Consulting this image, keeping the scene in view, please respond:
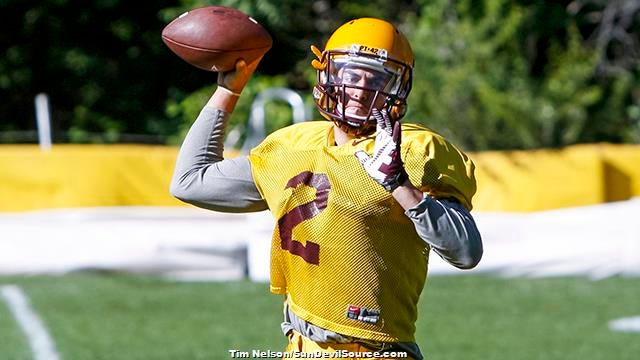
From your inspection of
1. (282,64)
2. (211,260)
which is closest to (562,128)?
(282,64)

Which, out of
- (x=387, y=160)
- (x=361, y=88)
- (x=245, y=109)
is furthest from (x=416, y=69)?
(x=387, y=160)

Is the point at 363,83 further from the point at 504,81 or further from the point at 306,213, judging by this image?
the point at 504,81

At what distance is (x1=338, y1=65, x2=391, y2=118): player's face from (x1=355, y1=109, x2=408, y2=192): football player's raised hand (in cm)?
20

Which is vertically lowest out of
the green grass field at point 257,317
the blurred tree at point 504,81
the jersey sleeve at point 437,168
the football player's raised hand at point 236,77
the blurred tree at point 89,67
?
the blurred tree at point 89,67

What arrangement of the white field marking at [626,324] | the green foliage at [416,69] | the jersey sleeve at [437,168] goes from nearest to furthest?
1. the jersey sleeve at [437,168]
2. the white field marking at [626,324]
3. the green foliage at [416,69]

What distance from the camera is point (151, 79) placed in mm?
20078

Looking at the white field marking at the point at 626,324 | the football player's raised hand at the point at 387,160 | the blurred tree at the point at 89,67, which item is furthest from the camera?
the blurred tree at the point at 89,67

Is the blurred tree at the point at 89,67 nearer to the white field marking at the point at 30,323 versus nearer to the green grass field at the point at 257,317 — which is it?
the green grass field at the point at 257,317

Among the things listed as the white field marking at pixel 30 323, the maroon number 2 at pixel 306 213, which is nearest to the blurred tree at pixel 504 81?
the white field marking at pixel 30 323

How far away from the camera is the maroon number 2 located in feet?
11.6

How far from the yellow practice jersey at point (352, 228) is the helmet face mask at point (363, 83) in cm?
7

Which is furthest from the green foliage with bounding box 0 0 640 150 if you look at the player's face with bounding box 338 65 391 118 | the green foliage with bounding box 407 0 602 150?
the player's face with bounding box 338 65 391 118

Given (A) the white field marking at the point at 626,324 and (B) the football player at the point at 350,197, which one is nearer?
(B) the football player at the point at 350,197

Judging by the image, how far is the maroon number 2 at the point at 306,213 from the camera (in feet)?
11.6
